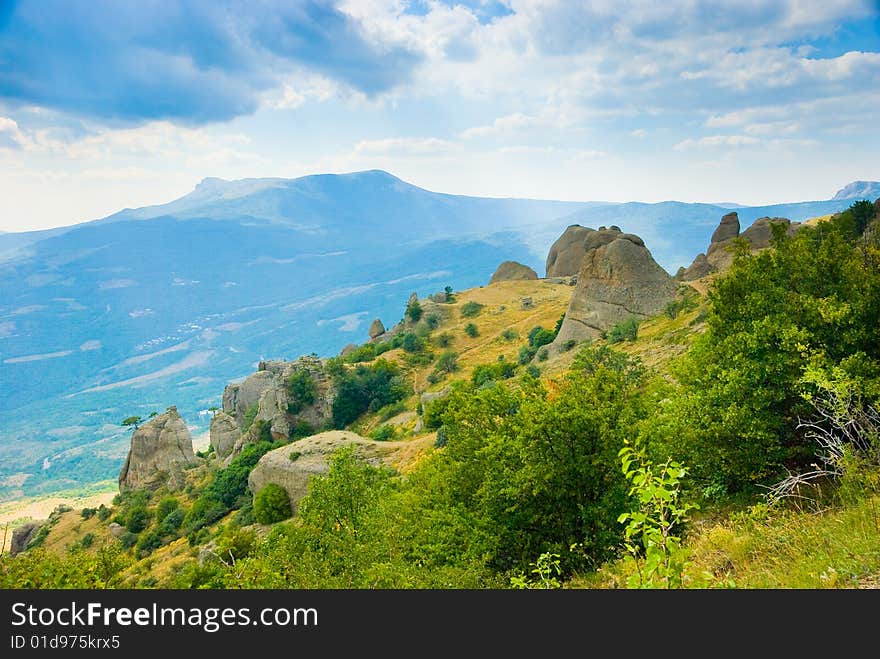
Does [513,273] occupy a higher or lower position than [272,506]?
higher

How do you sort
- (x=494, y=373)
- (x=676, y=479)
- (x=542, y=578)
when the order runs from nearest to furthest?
(x=542, y=578)
(x=676, y=479)
(x=494, y=373)

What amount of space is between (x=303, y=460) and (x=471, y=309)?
46.5 m

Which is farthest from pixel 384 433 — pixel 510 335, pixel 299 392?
pixel 510 335

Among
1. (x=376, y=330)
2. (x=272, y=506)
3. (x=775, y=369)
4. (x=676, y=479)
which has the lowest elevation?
(x=272, y=506)

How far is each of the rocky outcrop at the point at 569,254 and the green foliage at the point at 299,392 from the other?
1946 inches

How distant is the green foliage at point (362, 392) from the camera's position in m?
55.0

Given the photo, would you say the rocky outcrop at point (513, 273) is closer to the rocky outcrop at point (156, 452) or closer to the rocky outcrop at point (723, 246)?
the rocky outcrop at point (723, 246)

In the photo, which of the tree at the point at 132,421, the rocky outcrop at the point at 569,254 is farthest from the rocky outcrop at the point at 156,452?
the rocky outcrop at the point at 569,254

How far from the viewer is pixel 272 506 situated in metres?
31.4

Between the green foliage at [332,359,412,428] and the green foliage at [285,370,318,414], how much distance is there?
8.13 ft

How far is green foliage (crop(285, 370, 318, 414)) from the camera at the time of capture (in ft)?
179

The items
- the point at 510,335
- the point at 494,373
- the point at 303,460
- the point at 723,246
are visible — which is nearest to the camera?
the point at 303,460

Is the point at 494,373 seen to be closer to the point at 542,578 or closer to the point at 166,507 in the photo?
the point at 166,507

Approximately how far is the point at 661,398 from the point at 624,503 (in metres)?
5.94
